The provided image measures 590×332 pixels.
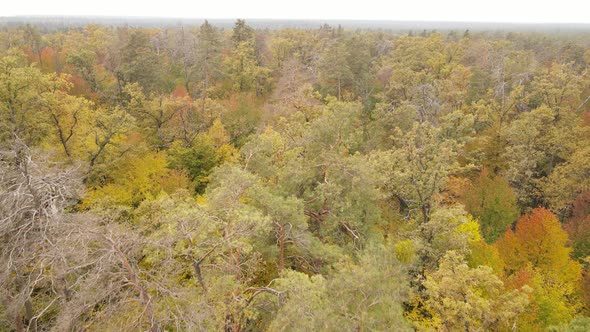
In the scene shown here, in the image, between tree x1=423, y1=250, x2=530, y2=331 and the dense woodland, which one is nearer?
the dense woodland

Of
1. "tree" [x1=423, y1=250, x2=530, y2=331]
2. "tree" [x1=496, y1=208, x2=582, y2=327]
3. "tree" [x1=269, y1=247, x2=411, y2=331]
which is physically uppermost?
"tree" [x1=269, y1=247, x2=411, y2=331]

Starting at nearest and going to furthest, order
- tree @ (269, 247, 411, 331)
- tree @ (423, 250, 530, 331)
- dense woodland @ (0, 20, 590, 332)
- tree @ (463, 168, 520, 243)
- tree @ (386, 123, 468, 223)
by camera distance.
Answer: tree @ (269, 247, 411, 331), dense woodland @ (0, 20, 590, 332), tree @ (423, 250, 530, 331), tree @ (386, 123, 468, 223), tree @ (463, 168, 520, 243)

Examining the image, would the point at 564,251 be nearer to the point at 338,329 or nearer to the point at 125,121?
the point at 338,329

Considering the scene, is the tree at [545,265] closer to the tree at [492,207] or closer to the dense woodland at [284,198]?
the dense woodland at [284,198]

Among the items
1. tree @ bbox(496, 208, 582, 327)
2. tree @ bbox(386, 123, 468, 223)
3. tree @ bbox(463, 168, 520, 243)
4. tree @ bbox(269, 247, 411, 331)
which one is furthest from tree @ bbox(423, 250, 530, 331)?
tree @ bbox(463, 168, 520, 243)

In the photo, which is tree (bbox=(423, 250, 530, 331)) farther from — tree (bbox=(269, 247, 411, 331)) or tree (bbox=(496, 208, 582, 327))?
tree (bbox=(496, 208, 582, 327))

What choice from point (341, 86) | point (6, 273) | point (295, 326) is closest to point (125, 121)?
point (6, 273)

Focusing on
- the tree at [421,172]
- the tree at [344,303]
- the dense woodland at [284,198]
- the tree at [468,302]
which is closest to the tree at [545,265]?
the dense woodland at [284,198]

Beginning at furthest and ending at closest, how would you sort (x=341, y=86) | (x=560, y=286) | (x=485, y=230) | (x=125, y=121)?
(x=341, y=86) → (x=485, y=230) → (x=125, y=121) → (x=560, y=286)

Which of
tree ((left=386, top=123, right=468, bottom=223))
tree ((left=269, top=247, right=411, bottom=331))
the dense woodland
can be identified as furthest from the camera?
tree ((left=386, top=123, right=468, bottom=223))
